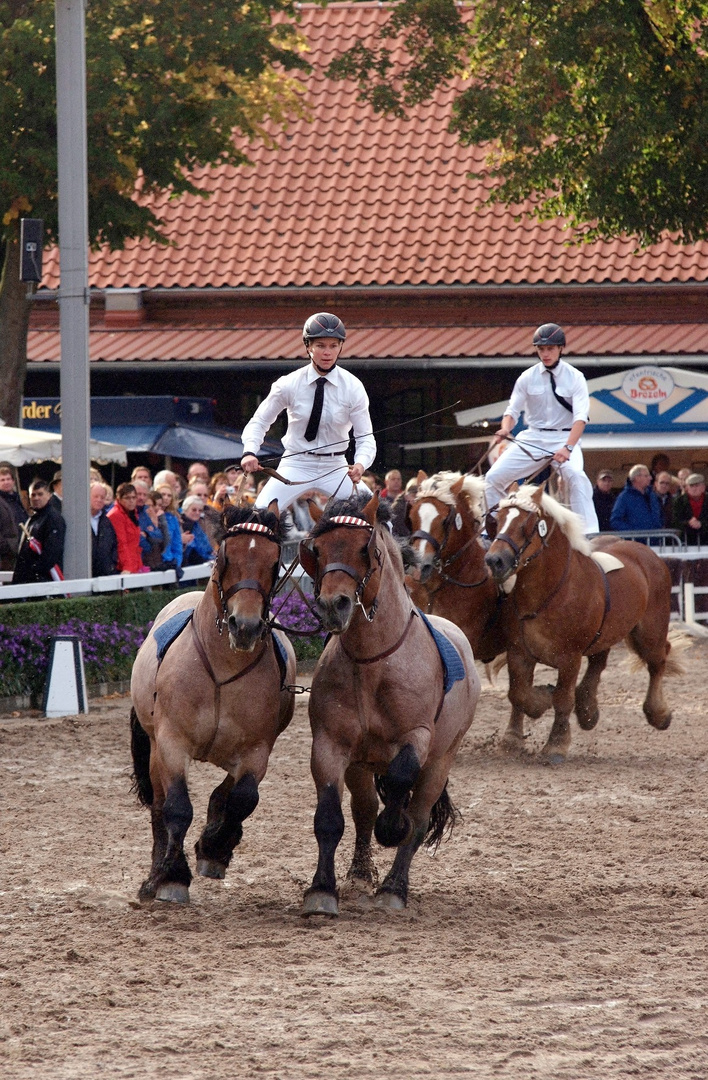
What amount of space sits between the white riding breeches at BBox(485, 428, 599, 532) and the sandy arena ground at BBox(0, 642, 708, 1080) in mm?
2596

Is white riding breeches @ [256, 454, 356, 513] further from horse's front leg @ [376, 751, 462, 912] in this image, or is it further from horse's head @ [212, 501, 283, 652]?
horse's front leg @ [376, 751, 462, 912]

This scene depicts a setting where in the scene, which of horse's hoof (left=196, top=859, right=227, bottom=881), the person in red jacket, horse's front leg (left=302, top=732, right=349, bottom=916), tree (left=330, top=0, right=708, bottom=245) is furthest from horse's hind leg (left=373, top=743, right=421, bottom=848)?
tree (left=330, top=0, right=708, bottom=245)

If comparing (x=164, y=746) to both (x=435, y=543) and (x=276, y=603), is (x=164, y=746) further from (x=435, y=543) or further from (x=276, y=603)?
(x=276, y=603)

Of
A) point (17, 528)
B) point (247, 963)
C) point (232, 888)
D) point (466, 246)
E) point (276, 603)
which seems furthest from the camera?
point (466, 246)

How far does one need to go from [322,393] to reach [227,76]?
10.2 m

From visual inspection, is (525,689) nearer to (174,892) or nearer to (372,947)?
(174,892)

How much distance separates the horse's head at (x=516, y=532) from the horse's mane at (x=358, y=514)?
348 centimetres

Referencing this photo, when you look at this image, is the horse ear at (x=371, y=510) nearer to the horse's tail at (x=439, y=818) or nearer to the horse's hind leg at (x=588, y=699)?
the horse's tail at (x=439, y=818)

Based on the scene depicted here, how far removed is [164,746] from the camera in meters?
6.90

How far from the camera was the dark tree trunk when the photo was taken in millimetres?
17875

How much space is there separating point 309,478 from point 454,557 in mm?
3354

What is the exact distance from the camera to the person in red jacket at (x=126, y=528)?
14.9 metres

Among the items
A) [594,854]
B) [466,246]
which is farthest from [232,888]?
[466,246]

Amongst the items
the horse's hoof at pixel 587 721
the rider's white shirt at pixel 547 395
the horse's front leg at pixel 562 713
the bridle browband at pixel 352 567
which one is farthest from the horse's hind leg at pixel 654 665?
the bridle browband at pixel 352 567
